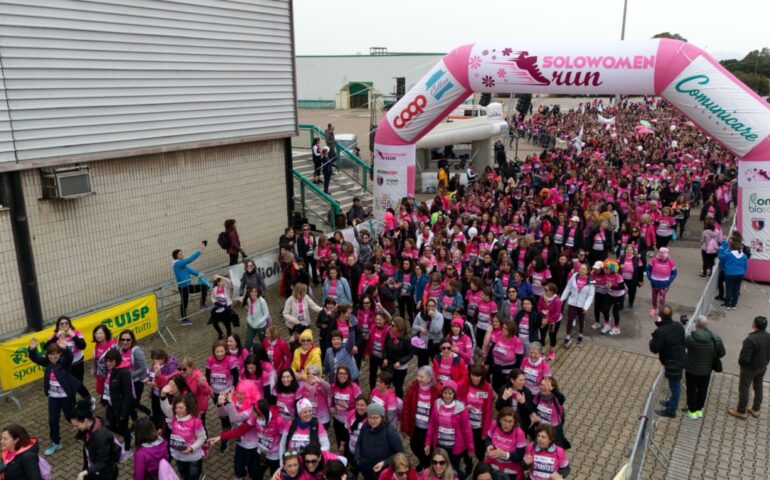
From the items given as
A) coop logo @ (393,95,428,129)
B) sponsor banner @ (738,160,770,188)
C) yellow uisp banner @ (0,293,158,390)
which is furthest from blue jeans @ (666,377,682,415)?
coop logo @ (393,95,428,129)

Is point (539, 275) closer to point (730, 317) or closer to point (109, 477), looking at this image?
point (730, 317)

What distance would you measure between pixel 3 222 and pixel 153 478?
20.7 feet

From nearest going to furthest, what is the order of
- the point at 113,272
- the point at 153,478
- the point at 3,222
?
the point at 153,478
the point at 3,222
the point at 113,272

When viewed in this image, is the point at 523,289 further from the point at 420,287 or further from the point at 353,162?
the point at 353,162

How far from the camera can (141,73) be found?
37.9ft

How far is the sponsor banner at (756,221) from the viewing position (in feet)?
42.9

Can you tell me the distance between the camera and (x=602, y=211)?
567 inches

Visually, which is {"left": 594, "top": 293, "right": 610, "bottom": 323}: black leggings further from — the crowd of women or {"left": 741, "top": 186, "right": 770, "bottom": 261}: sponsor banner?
{"left": 741, "top": 186, "right": 770, "bottom": 261}: sponsor banner

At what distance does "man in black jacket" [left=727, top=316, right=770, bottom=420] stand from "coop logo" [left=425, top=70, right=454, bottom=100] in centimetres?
995

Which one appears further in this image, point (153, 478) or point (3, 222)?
point (3, 222)

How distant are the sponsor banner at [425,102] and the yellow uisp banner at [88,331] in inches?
340

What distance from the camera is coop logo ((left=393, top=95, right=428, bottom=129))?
1628 centimetres

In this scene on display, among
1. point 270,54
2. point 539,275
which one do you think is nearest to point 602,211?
point 539,275

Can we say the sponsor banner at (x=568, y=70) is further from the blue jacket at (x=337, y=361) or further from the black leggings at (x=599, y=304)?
the blue jacket at (x=337, y=361)
